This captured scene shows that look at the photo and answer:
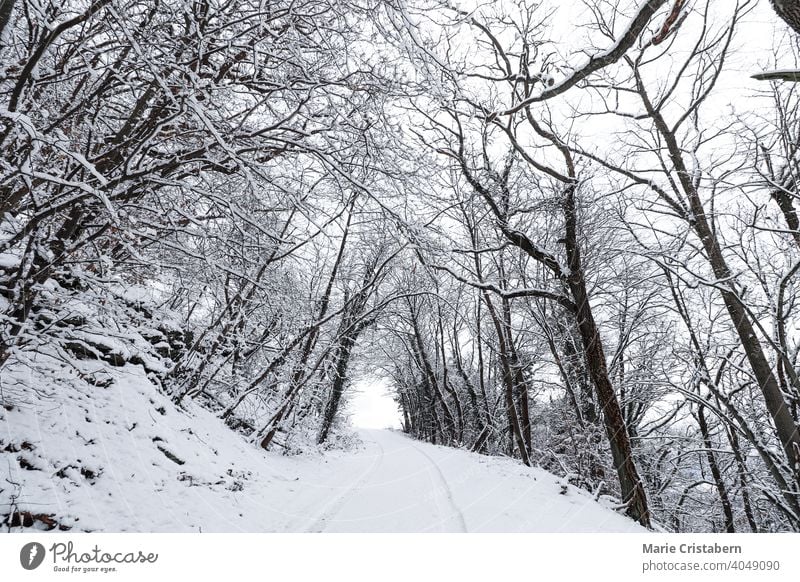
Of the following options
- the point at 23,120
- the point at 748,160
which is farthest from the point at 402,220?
the point at 748,160

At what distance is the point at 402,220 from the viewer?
312cm

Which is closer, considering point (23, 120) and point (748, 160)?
point (23, 120)

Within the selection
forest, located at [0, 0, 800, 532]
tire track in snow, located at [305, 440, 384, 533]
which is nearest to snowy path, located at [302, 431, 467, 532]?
tire track in snow, located at [305, 440, 384, 533]

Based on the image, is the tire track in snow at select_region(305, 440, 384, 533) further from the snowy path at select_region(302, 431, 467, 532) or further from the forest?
the forest

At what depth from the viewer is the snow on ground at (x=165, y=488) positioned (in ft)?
9.54

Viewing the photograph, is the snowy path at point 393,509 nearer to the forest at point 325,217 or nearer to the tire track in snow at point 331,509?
the tire track in snow at point 331,509

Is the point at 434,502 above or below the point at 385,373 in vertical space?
below

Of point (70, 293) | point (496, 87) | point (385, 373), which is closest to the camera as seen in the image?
point (70, 293)

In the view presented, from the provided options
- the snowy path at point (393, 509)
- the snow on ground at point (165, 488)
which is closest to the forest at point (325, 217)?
the snow on ground at point (165, 488)

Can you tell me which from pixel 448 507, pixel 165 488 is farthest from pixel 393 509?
pixel 165 488

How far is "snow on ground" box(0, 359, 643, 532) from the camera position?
2908mm
